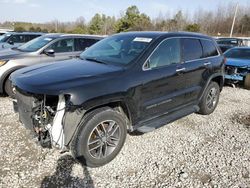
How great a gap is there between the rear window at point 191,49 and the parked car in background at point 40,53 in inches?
96.8

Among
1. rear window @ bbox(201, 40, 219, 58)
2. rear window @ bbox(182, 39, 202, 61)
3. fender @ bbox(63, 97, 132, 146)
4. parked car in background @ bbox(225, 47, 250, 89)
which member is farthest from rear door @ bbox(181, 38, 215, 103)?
parked car in background @ bbox(225, 47, 250, 89)

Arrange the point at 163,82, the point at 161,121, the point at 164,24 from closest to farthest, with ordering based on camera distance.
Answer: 1. the point at 163,82
2. the point at 161,121
3. the point at 164,24

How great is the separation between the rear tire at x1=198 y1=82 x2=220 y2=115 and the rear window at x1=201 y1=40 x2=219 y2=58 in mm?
658

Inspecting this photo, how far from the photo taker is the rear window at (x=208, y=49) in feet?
16.1

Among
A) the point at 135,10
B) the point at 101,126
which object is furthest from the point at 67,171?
the point at 135,10

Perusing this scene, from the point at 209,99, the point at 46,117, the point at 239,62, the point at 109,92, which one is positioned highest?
the point at 239,62

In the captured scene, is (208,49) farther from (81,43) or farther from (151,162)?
(81,43)

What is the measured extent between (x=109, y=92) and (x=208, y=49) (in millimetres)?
2936

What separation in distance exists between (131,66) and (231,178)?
6.69ft

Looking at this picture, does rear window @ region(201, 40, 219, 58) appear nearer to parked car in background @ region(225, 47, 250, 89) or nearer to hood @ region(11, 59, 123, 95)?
hood @ region(11, 59, 123, 95)

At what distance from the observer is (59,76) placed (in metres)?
3.10

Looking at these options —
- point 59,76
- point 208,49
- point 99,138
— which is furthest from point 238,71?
point 59,76

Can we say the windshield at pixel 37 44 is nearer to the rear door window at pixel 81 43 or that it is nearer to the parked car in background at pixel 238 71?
the rear door window at pixel 81 43

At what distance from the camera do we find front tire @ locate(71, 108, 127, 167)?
3.00 metres
